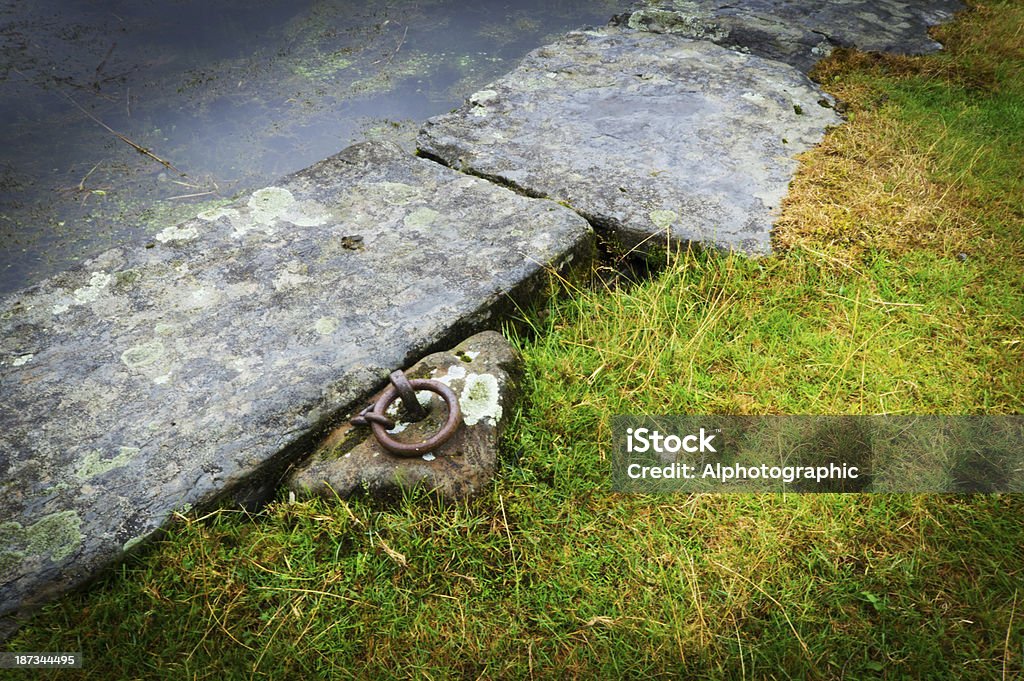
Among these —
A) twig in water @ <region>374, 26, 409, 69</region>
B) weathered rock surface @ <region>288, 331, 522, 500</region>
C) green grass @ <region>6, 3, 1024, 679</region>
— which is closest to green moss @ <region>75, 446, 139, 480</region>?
green grass @ <region>6, 3, 1024, 679</region>

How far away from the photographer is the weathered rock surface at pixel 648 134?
8.33ft

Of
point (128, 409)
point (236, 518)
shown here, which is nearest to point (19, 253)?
point (128, 409)

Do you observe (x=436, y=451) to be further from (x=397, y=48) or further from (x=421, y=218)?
(x=397, y=48)

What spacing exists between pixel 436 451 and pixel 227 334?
79 centimetres

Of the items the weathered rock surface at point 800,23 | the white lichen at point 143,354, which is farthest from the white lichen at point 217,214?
the weathered rock surface at point 800,23

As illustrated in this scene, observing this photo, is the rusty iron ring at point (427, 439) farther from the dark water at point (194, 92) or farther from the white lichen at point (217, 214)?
the dark water at point (194, 92)

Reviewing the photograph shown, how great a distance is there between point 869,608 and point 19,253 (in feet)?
9.43

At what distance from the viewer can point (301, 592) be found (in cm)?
161

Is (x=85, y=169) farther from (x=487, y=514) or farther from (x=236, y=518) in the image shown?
(x=487, y=514)

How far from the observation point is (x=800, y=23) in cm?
382

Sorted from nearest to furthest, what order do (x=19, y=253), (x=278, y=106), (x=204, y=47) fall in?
1. (x=19, y=253)
2. (x=278, y=106)
3. (x=204, y=47)

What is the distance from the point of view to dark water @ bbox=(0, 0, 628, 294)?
261 cm

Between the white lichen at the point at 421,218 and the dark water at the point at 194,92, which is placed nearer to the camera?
the white lichen at the point at 421,218

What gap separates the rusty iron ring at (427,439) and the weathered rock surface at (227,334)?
0.17 meters
